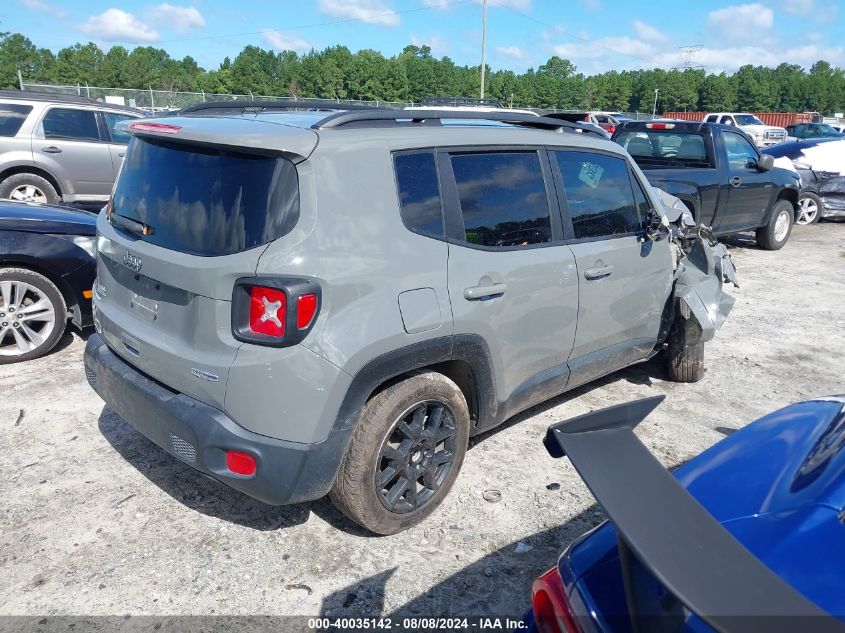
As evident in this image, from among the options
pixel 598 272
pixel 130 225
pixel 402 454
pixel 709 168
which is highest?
pixel 130 225

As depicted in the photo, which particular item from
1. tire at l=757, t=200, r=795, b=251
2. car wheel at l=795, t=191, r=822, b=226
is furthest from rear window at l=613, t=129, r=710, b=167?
car wheel at l=795, t=191, r=822, b=226

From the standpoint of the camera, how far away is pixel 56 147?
971cm

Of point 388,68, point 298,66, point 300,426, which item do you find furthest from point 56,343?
point 298,66

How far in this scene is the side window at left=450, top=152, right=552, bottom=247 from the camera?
10.6 feet

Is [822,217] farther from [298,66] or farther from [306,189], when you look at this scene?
[298,66]

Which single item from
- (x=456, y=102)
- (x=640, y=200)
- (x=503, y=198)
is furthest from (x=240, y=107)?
(x=456, y=102)

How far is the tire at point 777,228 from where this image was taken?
1029cm

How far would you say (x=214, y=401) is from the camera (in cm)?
271

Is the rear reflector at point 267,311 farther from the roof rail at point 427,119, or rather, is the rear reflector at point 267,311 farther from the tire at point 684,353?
the tire at point 684,353

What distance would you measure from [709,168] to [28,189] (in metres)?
9.44

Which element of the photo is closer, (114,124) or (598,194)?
(598,194)

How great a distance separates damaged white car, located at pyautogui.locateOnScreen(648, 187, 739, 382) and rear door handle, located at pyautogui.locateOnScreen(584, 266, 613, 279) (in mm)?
867

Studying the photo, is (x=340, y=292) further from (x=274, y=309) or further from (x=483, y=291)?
(x=483, y=291)

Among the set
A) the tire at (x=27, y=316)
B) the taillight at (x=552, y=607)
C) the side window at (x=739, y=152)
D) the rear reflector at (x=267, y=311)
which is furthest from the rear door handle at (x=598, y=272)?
the side window at (x=739, y=152)
